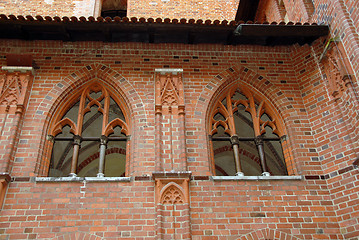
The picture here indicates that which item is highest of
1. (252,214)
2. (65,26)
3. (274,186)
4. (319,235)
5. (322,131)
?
(65,26)

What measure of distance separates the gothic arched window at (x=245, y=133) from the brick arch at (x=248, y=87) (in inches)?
4.7

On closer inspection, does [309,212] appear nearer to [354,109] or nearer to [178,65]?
[354,109]

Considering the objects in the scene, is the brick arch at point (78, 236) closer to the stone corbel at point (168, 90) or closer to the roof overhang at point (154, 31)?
the stone corbel at point (168, 90)

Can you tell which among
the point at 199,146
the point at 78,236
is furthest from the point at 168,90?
the point at 78,236

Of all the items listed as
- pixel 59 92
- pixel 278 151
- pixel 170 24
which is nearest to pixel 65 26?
pixel 59 92

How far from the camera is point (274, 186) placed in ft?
20.7

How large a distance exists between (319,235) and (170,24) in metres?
4.98

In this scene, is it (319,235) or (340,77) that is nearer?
(319,235)

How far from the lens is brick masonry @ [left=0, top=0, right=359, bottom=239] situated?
579 centimetres

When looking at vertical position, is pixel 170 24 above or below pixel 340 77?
above

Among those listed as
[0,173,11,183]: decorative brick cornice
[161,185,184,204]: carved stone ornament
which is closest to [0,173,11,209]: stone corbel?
[0,173,11,183]: decorative brick cornice

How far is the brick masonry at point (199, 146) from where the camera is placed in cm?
579

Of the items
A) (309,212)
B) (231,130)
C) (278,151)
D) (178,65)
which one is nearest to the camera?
(309,212)

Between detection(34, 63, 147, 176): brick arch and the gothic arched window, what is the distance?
159 centimetres
